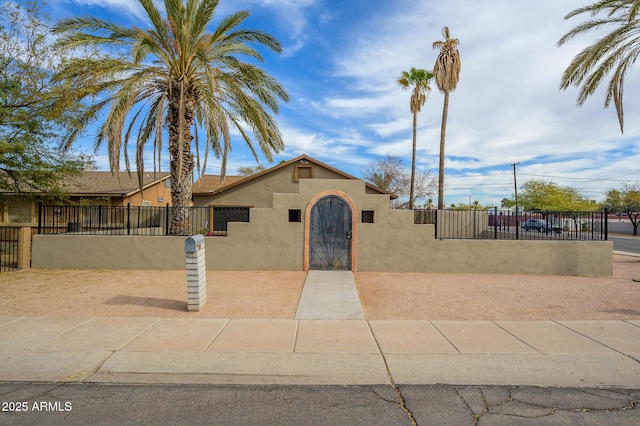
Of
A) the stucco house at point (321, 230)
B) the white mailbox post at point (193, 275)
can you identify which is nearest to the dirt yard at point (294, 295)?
the white mailbox post at point (193, 275)

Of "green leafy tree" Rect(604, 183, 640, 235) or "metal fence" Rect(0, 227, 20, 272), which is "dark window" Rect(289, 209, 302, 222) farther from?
"green leafy tree" Rect(604, 183, 640, 235)

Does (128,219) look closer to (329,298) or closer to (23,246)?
(23,246)

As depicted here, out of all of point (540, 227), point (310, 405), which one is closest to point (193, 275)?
point (310, 405)

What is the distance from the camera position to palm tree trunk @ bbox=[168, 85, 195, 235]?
1284 centimetres

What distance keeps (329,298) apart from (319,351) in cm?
319

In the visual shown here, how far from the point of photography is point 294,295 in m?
8.78

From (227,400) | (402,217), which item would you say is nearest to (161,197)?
(402,217)

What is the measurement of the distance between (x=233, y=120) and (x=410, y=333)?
10.6 m

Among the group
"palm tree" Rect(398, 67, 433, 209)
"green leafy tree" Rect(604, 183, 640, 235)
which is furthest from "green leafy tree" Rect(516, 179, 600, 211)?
"palm tree" Rect(398, 67, 433, 209)

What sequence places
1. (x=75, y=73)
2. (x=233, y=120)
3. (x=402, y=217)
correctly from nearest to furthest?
1. (x=75, y=73)
2. (x=402, y=217)
3. (x=233, y=120)

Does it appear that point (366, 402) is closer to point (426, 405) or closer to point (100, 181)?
point (426, 405)

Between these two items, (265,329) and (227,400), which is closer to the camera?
(227,400)

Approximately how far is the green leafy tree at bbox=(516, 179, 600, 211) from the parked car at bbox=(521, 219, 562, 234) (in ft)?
120

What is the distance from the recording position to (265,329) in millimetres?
6191
